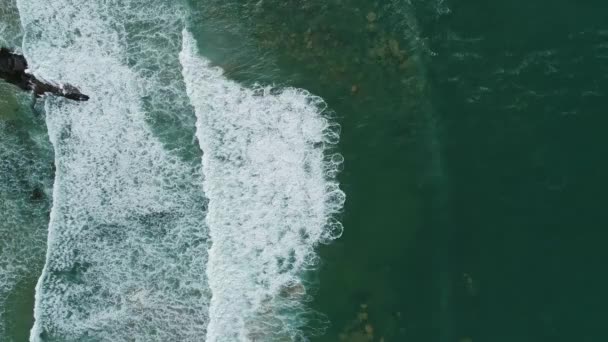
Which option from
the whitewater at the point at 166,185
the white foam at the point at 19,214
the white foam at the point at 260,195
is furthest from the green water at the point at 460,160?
the white foam at the point at 19,214

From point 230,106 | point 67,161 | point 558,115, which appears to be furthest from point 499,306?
point 67,161

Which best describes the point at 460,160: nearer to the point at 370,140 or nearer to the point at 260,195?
the point at 370,140

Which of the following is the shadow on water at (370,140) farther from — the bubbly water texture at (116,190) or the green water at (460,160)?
the bubbly water texture at (116,190)

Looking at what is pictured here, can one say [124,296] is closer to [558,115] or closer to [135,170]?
[135,170]

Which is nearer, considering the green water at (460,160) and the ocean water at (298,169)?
the green water at (460,160)

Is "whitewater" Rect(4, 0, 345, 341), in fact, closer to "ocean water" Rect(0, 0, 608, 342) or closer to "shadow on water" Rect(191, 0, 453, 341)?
"ocean water" Rect(0, 0, 608, 342)

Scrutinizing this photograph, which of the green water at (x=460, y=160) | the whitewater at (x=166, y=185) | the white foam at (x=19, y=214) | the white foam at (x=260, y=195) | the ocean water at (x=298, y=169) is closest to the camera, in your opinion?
the green water at (x=460, y=160)
